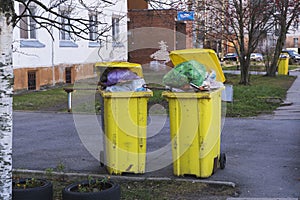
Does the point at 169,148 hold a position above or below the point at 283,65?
below

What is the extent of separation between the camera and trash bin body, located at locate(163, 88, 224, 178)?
6328 millimetres

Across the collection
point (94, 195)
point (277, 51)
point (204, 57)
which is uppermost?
point (277, 51)

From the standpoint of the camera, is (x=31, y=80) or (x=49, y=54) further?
(x=49, y=54)

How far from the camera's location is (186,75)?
20.7ft

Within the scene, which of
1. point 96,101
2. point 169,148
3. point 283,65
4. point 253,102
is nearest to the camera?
point 169,148

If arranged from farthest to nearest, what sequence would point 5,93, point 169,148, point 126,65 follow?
point 169,148 → point 126,65 → point 5,93

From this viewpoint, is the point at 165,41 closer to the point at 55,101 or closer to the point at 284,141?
the point at 55,101

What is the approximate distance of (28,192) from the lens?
472 cm

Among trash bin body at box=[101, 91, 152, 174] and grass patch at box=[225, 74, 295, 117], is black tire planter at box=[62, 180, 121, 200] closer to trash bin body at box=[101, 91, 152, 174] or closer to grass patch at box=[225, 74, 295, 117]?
trash bin body at box=[101, 91, 152, 174]

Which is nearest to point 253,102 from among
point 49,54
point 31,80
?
point 31,80

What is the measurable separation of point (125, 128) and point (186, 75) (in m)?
1.03

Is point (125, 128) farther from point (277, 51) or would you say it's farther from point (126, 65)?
point (277, 51)

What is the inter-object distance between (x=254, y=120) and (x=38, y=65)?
9.86m

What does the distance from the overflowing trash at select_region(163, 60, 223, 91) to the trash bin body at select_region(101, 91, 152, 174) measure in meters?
0.40
